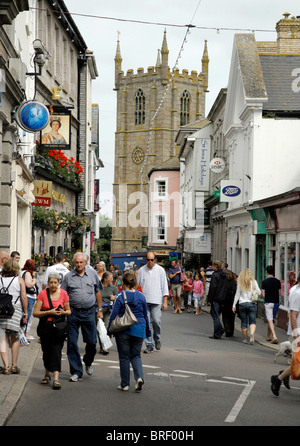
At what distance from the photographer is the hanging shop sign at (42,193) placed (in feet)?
74.2

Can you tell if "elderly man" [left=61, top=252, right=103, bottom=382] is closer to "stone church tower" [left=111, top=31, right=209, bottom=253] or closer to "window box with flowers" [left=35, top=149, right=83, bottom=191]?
"window box with flowers" [left=35, top=149, right=83, bottom=191]

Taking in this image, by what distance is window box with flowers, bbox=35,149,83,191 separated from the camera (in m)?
24.2

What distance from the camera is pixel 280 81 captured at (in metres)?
25.9

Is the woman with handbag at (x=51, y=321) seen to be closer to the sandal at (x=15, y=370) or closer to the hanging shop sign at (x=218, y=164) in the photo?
the sandal at (x=15, y=370)

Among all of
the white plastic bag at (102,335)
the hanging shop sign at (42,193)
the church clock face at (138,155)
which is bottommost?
the white plastic bag at (102,335)

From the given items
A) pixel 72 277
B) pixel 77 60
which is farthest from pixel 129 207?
pixel 72 277

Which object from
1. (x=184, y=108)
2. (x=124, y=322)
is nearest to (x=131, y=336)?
(x=124, y=322)

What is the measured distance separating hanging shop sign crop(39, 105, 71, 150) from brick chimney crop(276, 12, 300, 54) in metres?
A: 11.3

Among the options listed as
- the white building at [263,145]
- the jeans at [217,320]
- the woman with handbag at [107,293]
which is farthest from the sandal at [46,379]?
the white building at [263,145]

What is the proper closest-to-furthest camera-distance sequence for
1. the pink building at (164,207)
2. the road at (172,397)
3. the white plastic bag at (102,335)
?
the road at (172,397) → the white plastic bag at (102,335) → the pink building at (164,207)

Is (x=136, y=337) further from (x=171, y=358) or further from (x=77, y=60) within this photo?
(x=77, y=60)

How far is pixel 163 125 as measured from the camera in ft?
342

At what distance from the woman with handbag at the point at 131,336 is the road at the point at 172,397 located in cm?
21
